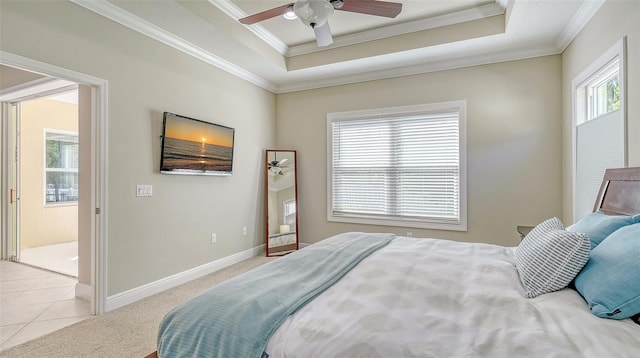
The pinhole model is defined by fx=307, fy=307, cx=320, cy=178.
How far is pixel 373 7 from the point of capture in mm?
2314

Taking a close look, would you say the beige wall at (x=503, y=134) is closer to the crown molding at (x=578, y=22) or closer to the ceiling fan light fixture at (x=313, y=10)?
the crown molding at (x=578, y=22)

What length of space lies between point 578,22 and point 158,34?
13.7 ft

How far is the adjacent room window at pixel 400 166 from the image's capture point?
13.5 ft

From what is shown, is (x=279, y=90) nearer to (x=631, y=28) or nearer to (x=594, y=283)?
(x=631, y=28)

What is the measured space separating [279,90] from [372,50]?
1.85m

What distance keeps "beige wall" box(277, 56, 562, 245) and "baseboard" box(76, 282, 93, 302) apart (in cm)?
353

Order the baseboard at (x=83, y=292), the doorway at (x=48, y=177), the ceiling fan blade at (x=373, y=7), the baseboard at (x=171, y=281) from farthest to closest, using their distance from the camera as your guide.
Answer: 1. the doorway at (x=48, y=177)
2. the baseboard at (x=83, y=292)
3. the baseboard at (x=171, y=281)
4. the ceiling fan blade at (x=373, y=7)

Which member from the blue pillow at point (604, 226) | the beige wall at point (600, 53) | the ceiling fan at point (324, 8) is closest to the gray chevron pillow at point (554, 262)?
the blue pillow at point (604, 226)

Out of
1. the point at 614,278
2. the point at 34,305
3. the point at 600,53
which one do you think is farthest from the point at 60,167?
the point at 600,53

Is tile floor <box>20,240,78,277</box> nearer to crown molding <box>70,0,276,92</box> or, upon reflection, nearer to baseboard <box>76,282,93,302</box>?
baseboard <box>76,282,93,302</box>

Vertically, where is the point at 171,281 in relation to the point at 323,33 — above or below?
below

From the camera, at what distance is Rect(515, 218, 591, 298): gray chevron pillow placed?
1.41m

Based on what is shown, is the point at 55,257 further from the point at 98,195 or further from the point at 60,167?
the point at 98,195

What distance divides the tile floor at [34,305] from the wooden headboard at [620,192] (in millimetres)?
4263
